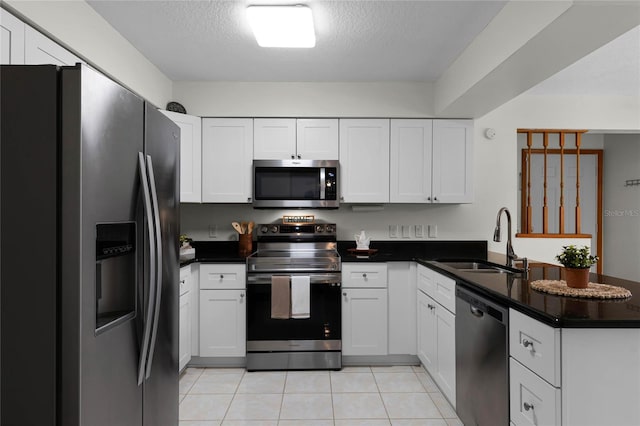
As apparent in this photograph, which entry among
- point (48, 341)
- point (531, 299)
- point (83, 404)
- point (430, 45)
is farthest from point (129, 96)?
point (430, 45)

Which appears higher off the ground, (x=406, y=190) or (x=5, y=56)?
(x=5, y=56)

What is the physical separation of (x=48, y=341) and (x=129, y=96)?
76 cm

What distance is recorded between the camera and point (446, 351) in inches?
102

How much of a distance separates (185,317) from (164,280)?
5.41 ft

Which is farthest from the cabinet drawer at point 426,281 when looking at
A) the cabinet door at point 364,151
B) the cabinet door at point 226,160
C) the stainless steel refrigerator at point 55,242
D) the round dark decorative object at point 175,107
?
the round dark decorative object at point 175,107

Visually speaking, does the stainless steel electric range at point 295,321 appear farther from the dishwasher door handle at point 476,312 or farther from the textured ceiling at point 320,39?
the textured ceiling at point 320,39

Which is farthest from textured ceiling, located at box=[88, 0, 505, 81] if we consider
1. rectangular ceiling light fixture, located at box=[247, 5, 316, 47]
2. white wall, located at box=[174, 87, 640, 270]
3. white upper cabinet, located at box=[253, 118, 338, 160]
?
white wall, located at box=[174, 87, 640, 270]

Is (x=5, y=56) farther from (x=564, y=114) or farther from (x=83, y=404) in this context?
(x=564, y=114)

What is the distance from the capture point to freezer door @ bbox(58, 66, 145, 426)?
1029 millimetres

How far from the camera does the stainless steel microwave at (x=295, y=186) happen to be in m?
3.48

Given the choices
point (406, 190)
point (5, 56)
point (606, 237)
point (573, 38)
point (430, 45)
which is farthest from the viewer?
point (606, 237)

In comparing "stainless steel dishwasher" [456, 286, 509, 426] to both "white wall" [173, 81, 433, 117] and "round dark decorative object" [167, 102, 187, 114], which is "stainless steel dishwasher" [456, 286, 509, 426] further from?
"round dark decorative object" [167, 102, 187, 114]

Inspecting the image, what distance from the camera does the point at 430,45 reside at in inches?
109

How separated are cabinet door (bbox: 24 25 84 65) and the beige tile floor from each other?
6.91 feet
